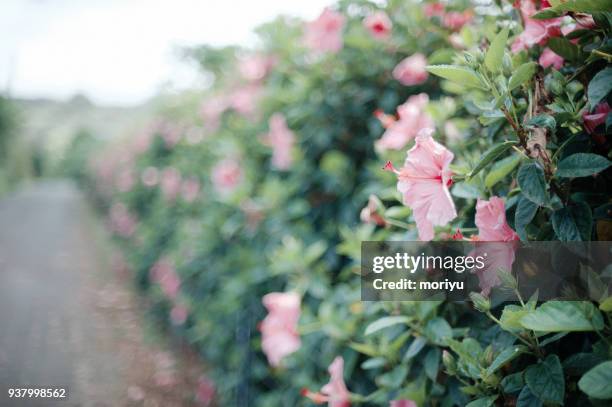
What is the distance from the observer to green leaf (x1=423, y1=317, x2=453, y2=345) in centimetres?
80

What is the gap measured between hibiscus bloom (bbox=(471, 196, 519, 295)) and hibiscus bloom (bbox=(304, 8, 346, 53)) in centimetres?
109

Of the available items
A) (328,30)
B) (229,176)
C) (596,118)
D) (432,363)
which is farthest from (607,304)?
(229,176)

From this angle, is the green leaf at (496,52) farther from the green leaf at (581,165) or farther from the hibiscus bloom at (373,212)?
the hibiscus bloom at (373,212)

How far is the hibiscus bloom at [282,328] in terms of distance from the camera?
1.37 metres

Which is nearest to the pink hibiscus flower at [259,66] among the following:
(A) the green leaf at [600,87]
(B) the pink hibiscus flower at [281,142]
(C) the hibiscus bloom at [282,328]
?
(B) the pink hibiscus flower at [281,142]

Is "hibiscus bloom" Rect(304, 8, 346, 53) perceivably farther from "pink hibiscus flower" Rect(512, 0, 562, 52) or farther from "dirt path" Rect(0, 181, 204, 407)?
"dirt path" Rect(0, 181, 204, 407)

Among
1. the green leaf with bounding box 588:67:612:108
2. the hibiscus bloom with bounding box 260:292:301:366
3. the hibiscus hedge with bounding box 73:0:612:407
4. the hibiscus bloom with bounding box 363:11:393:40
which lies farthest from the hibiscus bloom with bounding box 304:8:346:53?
the green leaf with bounding box 588:67:612:108

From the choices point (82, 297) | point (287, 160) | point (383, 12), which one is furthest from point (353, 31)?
point (82, 297)

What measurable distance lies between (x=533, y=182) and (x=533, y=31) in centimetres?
30

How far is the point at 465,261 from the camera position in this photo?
76 centimetres

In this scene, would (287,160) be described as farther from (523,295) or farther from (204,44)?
(204,44)

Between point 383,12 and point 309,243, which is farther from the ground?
point 383,12

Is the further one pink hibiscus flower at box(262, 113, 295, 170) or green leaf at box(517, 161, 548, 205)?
pink hibiscus flower at box(262, 113, 295, 170)

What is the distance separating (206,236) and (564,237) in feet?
6.57
